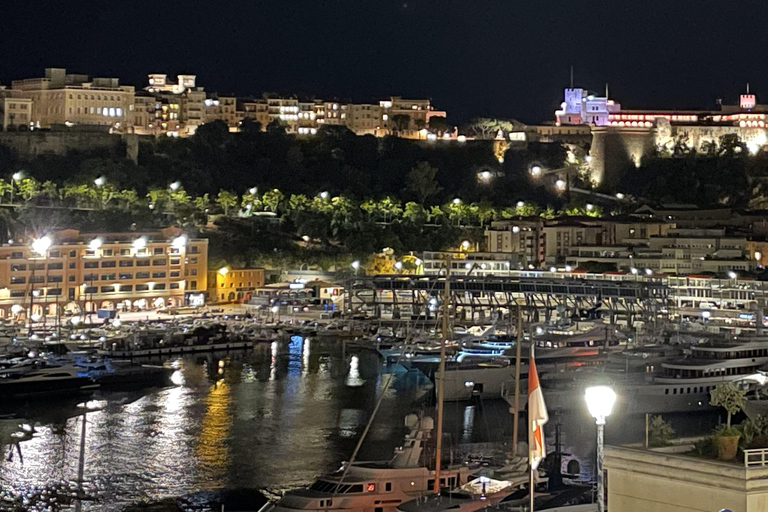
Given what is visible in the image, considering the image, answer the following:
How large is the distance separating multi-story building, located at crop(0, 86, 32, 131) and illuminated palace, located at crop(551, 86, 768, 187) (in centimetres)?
1997

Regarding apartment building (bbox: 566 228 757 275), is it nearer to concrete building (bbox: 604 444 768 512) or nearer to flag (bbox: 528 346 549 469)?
flag (bbox: 528 346 549 469)

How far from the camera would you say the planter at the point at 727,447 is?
634 centimetres

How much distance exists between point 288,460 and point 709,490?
11.9 meters

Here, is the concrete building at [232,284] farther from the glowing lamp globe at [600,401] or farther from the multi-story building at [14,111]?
→ the glowing lamp globe at [600,401]

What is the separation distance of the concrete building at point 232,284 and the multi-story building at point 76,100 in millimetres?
11796

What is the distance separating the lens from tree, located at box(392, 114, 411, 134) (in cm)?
5503

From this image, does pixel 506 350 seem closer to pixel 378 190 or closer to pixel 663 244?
pixel 663 244

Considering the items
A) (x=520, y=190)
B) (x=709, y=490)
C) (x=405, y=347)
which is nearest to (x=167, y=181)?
(x=520, y=190)

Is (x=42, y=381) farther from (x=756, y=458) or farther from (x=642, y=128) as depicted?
(x=642, y=128)

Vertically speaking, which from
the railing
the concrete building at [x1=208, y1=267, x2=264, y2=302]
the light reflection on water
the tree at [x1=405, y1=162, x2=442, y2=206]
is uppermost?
the tree at [x1=405, y1=162, x2=442, y2=206]

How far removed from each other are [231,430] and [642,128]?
115 ft

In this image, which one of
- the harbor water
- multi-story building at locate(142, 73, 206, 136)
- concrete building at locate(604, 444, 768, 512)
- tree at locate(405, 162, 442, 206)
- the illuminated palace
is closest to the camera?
concrete building at locate(604, 444, 768, 512)

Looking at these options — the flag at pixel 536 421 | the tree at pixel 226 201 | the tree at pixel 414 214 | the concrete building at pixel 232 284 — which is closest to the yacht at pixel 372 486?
the flag at pixel 536 421

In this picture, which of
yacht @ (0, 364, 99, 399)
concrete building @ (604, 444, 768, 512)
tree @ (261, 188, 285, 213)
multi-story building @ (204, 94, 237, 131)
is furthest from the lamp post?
multi-story building @ (204, 94, 237, 131)
